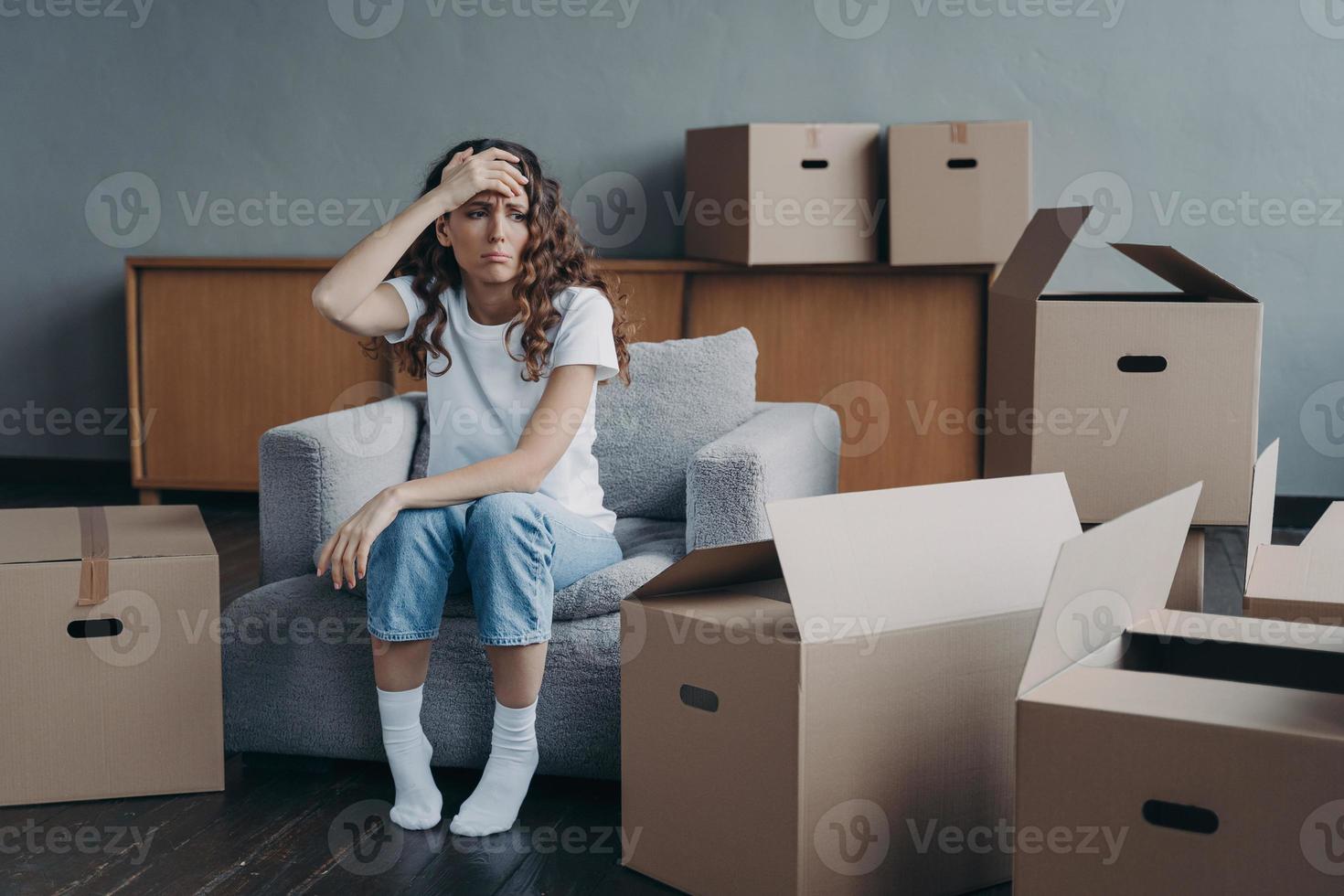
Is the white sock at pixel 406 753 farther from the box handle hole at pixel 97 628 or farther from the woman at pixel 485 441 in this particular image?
the box handle hole at pixel 97 628

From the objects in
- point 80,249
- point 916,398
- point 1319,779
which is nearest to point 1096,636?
point 1319,779

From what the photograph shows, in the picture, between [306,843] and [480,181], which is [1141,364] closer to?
[480,181]

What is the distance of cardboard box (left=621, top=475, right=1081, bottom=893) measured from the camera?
1.33 m

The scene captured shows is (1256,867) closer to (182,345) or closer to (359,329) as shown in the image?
(359,329)

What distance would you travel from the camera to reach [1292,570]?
5.16 feet

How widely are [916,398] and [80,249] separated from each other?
109 inches

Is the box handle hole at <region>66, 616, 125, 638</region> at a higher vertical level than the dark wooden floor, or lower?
higher

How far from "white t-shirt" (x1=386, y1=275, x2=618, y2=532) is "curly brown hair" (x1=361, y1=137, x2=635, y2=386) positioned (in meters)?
0.02

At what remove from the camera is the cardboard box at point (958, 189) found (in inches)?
128

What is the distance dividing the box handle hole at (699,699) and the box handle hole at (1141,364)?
796mm

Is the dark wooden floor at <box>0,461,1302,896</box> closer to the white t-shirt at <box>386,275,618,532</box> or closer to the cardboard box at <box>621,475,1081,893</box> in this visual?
the cardboard box at <box>621,475,1081,893</box>

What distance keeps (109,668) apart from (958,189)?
238 centimetres

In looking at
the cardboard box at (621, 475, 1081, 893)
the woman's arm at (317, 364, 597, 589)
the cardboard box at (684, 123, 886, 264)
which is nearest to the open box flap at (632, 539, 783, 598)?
the cardboard box at (621, 475, 1081, 893)

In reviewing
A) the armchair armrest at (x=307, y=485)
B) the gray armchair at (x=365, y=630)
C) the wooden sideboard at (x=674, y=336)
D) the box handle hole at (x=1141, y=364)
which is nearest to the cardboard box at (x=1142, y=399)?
the box handle hole at (x=1141, y=364)
